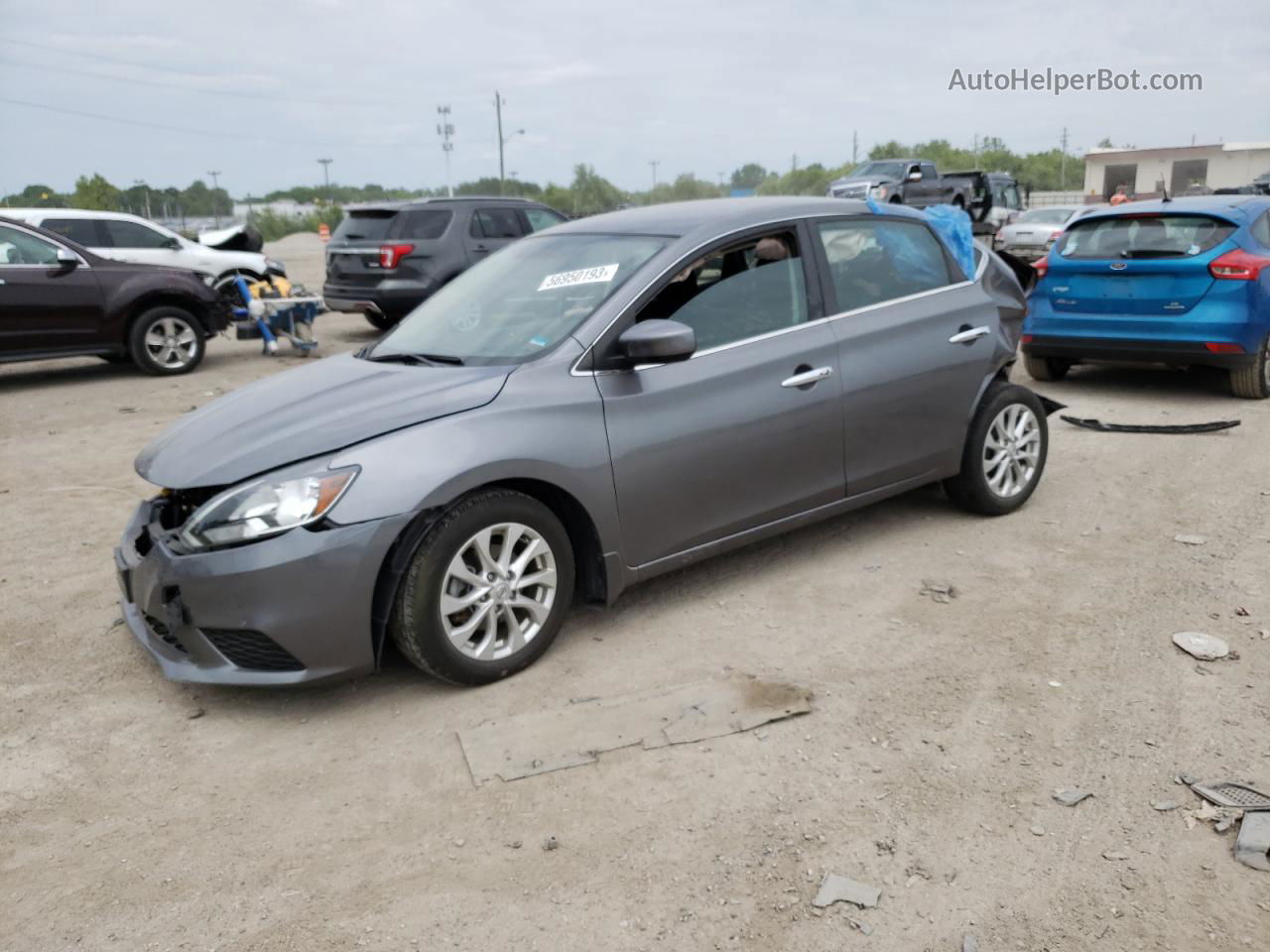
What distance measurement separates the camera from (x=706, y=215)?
15.7 feet

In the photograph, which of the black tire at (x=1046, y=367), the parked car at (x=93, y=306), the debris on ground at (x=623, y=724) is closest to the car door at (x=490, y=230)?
the parked car at (x=93, y=306)

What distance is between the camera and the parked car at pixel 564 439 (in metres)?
3.64

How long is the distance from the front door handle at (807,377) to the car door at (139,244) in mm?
11367

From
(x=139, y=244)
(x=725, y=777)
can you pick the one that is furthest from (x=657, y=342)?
(x=139, y=244)

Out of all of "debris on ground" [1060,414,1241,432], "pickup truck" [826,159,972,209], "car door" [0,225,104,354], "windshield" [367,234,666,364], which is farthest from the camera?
"pickup truck" [826,159,972,209]

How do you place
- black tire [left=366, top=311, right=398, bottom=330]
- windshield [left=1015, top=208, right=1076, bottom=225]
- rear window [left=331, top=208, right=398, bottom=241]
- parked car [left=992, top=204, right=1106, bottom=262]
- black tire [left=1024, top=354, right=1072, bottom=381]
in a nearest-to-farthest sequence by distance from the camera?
black tire [left=1024, top=354, right=1072, bottom=381] < rear window [left=331, top=208, right=398, bottom=241] < black tire [left=366, top=311, right=398, bottom=330] < parked car [left=992, top=204, right=1106, bottom=262] < windshield [left=1015, top=208, right=1076, bottom=225]

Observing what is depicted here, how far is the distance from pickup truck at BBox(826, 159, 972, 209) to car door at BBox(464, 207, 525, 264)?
7.38 m

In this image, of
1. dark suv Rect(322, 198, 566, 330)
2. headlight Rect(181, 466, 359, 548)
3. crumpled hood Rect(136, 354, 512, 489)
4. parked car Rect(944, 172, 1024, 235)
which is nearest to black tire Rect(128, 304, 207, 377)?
dark suv Rect(322, 198, 566, 330)

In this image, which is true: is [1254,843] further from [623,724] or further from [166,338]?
[166,338]

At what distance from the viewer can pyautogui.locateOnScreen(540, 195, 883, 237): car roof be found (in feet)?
15.4

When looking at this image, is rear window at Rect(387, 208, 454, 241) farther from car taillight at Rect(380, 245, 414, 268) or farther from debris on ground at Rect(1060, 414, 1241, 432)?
debris on ground at Rect(1060, 414, 1241, 432)

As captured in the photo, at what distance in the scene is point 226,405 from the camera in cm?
447

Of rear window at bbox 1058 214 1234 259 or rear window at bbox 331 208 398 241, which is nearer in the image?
rear window at bbox 1058 214 1234 259

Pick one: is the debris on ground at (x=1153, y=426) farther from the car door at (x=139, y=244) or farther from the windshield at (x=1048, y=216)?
the windshield at (x=1048, y=216)
